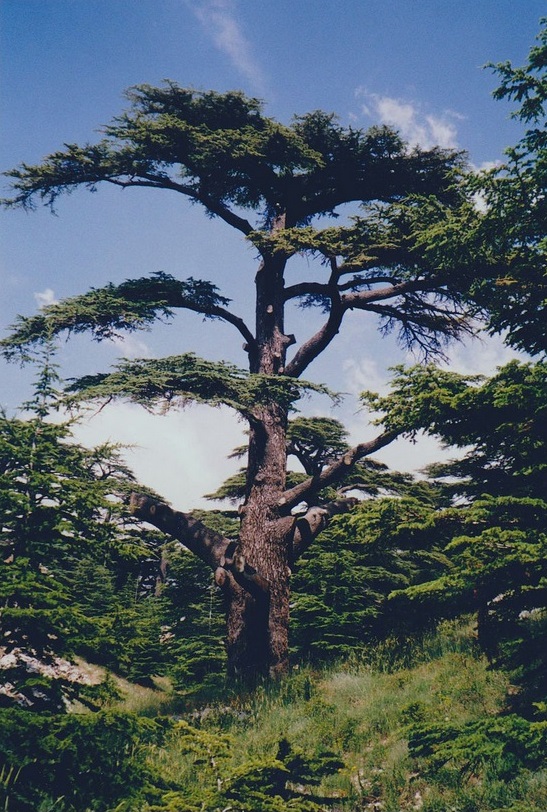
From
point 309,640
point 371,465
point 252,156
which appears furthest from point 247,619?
point 371,465

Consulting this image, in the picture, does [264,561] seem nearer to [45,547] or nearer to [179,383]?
[179,383]

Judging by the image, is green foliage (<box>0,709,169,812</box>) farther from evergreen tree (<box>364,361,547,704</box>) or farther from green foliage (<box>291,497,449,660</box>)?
green foliage (<box>291,497,449,660</box>)

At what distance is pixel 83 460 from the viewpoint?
212 inches

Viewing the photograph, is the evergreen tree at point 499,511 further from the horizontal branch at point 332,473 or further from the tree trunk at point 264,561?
the tree trunk at point 264,561

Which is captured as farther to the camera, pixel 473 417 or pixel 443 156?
pixel 443 156

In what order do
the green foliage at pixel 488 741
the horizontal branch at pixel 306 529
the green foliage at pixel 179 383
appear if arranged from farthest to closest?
the horizontal branch at pixel 306 529 → the green foliage at pixel 179 383 → the green foliage at pixel 488 741

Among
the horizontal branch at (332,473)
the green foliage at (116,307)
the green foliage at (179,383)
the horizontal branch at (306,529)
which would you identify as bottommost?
the horizontal branch at (306,529)

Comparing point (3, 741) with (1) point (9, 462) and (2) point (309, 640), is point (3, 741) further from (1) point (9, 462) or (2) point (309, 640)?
(2) point (309, 640)

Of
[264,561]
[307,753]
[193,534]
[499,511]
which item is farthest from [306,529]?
[499,511]

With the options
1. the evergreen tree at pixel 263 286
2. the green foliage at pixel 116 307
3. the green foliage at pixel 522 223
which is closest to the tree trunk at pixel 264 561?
the evergreen tree at pixel 263 286

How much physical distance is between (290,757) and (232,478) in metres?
19.1

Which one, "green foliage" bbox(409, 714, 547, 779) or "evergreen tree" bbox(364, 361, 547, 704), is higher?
"evergreen tree" bbox(364, 361, 547, 704)

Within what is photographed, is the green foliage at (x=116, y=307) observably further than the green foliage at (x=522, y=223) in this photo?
Yes

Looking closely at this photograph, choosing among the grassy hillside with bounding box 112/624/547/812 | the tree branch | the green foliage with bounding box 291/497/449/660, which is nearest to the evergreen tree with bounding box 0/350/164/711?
the grassy hillside with bounding box 112/624/547/812
